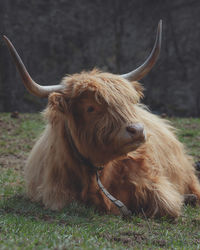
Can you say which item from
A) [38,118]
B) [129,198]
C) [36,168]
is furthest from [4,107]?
[129,198]

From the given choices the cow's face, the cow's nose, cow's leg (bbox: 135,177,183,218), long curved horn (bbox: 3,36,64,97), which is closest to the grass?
cow's leg (bbox: 135,177,183,218)

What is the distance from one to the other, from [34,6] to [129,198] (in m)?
10.3

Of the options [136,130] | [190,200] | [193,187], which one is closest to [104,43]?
[193,187]

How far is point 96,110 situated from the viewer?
10.3 ft

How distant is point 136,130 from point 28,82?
93cm

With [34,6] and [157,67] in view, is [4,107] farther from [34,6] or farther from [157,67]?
[157,67]

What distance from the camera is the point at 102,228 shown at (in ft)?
8.89

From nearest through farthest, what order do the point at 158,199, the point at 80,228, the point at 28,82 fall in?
the point at 80,228, the point at 28,82, the point at 158,199

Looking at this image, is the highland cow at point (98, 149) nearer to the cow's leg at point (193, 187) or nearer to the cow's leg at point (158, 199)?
the cow's leg at point (158, 199)

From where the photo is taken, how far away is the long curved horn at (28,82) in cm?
298

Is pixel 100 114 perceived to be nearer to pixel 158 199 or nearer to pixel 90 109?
pixel 90 109

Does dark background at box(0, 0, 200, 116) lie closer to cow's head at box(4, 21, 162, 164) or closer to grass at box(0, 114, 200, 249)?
grass at box(0, 114, 200, 249)

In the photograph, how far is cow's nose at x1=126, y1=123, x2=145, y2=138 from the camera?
284 centimetres

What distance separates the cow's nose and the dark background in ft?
29.3
